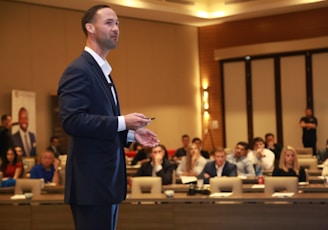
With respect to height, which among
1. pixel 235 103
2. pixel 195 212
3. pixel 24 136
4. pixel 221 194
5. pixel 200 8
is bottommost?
→ pixel 195 212

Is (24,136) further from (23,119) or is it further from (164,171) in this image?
(164,171)

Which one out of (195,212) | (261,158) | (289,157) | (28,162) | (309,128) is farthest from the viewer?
(309,128)

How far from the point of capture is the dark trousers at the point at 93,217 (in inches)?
82.7

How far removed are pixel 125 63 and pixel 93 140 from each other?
48.5ft

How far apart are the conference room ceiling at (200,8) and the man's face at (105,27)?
12.3 meters

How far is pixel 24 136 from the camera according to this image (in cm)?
1336

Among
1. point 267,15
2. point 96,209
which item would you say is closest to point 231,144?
point 267,15

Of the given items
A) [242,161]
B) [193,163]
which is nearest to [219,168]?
[193,163]

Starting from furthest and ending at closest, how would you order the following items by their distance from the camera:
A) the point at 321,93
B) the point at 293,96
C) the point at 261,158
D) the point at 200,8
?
the point at 293,96
the point at 200,8
the point at 321,93
the point at 261,158

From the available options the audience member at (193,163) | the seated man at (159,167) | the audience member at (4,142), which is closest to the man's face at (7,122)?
the audience member at (4,142)

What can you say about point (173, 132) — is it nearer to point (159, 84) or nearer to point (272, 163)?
point (159, 84)

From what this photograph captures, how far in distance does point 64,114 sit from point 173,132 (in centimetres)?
1553

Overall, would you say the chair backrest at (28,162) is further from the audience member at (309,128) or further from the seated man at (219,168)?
the audience member at (309,128)

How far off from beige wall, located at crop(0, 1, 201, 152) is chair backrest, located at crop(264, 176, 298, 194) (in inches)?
325
